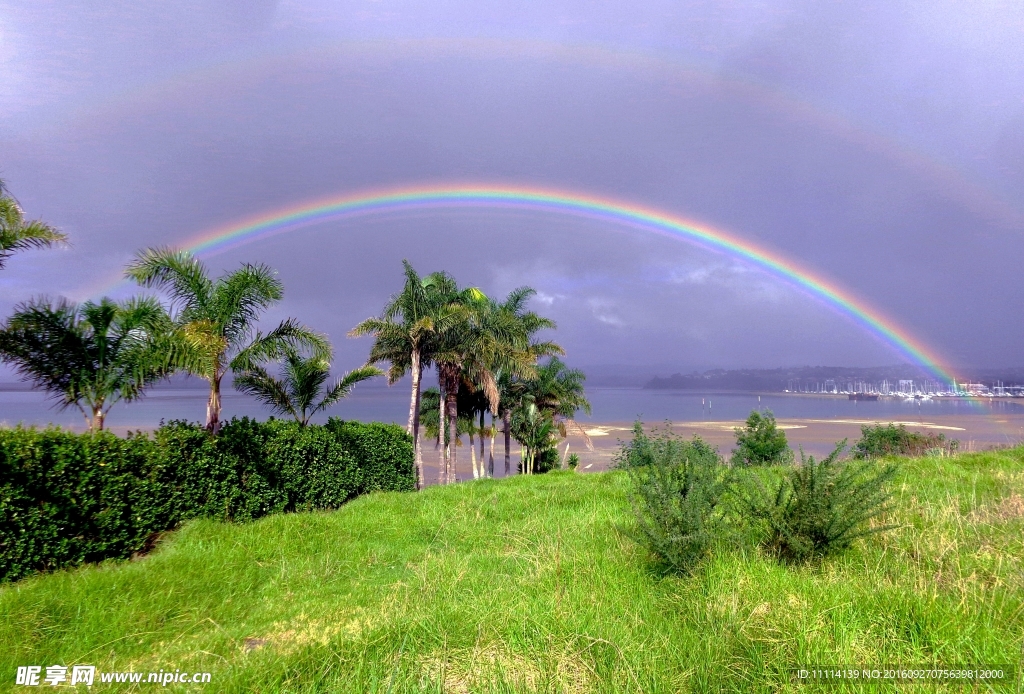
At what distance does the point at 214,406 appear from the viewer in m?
11.0

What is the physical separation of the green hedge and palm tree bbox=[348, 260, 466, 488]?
25.9ft

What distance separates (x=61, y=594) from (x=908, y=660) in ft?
24.4

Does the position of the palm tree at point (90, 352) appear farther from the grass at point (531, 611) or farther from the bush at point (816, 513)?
→ the bush at point (816, 513)

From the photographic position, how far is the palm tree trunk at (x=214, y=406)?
10.8 m

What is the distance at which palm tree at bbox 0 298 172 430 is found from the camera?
9.34m

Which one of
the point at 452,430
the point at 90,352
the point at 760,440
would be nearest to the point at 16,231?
the point at 90,352

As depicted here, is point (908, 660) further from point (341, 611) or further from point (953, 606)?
point (341, 611)

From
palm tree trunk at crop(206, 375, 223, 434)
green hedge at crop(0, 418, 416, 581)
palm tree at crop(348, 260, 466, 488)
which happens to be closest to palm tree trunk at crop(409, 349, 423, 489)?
palm tree at crop(348, 260, 466, 488)

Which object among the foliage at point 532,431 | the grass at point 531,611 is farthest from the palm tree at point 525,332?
the grass at point 531,611

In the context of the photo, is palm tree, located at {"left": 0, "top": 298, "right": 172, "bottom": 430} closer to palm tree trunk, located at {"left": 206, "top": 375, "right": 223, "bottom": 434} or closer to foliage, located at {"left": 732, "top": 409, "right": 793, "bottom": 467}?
palm tree trunk, located at {"left": 206, "top": 375, "right": 223, "bottom": 434}

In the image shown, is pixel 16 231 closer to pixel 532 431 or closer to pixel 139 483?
pixel 139 483

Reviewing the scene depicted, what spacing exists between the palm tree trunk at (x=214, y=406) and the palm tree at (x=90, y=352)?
1.06 m

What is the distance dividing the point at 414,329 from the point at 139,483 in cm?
1304

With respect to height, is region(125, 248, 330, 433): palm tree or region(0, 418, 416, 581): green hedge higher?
region(125, 248, 330, 433): palm tree
